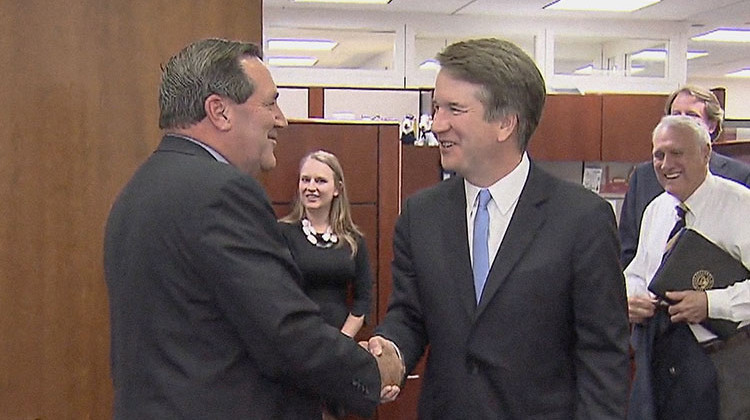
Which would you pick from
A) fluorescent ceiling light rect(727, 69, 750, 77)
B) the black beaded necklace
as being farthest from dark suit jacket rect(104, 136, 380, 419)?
fluorescent ceiling light rect(727, 69, 750, 77)

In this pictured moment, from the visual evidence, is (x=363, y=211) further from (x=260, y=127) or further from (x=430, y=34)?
(x=430, y=34)

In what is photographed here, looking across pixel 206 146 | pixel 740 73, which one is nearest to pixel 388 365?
pixel 206 146

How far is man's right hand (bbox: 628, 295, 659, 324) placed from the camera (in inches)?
104

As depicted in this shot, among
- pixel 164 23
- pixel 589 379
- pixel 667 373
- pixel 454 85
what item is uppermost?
pixel 164 23

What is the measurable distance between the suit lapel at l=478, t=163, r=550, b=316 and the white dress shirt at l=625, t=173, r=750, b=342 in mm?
1020

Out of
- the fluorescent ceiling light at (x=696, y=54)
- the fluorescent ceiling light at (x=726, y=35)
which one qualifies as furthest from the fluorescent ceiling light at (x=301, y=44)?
the fluorescent ceiling light at (x=696, y=54)

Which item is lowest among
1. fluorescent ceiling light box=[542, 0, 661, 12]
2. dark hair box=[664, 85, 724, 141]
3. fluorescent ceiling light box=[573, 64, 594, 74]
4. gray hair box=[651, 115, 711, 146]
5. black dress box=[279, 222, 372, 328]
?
black dress box=[279, 222, 372, 328]

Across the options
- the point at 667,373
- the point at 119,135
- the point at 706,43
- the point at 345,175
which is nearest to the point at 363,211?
the point at 345,175

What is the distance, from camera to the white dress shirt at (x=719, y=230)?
252 cm

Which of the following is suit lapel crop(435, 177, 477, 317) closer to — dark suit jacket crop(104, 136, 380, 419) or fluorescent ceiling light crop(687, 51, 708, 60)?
dark suit jacket crop(104, 136, 380, 419)

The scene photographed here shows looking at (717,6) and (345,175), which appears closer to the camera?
(345,175)

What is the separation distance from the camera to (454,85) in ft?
5.86

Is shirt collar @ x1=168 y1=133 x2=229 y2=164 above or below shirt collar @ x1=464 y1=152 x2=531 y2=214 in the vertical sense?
above

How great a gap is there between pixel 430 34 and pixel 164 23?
6.70 metres
